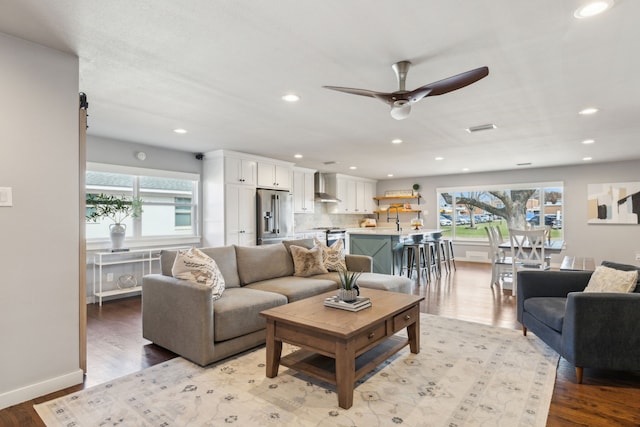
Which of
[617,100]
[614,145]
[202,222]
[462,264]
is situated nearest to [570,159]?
[614,145]

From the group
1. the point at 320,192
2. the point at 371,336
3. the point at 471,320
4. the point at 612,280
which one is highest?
the point at 320,192

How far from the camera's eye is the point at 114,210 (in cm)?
492

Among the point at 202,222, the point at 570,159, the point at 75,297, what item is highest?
the point at 570,159

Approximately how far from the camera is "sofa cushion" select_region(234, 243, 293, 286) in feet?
12.4

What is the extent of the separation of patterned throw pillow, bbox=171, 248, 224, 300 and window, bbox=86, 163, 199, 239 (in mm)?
2689

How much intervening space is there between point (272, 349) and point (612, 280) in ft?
8.59

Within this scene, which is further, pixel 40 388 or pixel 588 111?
pixel 588 111

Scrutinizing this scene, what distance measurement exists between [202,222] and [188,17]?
14.6 ft

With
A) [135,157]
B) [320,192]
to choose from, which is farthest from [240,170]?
[320,192]

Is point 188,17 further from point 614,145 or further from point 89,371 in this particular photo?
point 614,145

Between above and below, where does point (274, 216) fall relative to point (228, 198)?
below

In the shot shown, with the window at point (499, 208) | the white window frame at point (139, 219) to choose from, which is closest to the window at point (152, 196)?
the white window frame at point (139, 219)

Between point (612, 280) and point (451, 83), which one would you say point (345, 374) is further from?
point (612, 280)

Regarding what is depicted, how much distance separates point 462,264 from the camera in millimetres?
8508
